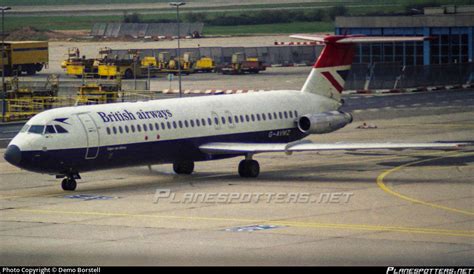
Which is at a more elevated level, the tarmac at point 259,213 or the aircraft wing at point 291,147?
the aircraft wing at point 291,147

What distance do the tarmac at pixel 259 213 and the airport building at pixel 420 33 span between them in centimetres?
4337

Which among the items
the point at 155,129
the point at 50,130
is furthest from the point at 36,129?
the point at 155,129

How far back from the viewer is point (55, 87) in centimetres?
7719

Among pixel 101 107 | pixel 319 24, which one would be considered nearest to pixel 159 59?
pixel 319 24

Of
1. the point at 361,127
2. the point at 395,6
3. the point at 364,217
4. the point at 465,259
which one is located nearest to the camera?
the point at 465,259

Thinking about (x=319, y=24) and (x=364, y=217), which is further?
(x=319, y=24)

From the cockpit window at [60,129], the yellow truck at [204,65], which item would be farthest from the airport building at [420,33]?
the cockpit window at [60,129]

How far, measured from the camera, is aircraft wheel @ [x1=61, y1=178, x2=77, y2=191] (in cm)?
3941

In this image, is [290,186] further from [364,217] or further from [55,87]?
[55,87]

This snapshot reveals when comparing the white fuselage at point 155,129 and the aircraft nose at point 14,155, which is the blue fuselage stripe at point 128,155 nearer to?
the white fuselage at point 155,129

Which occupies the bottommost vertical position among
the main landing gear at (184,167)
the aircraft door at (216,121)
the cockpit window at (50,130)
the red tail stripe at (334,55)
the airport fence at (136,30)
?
the airport fence at (136,30)

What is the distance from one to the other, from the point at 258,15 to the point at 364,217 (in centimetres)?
11424

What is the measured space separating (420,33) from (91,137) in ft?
188

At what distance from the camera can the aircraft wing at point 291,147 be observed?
135 ft
